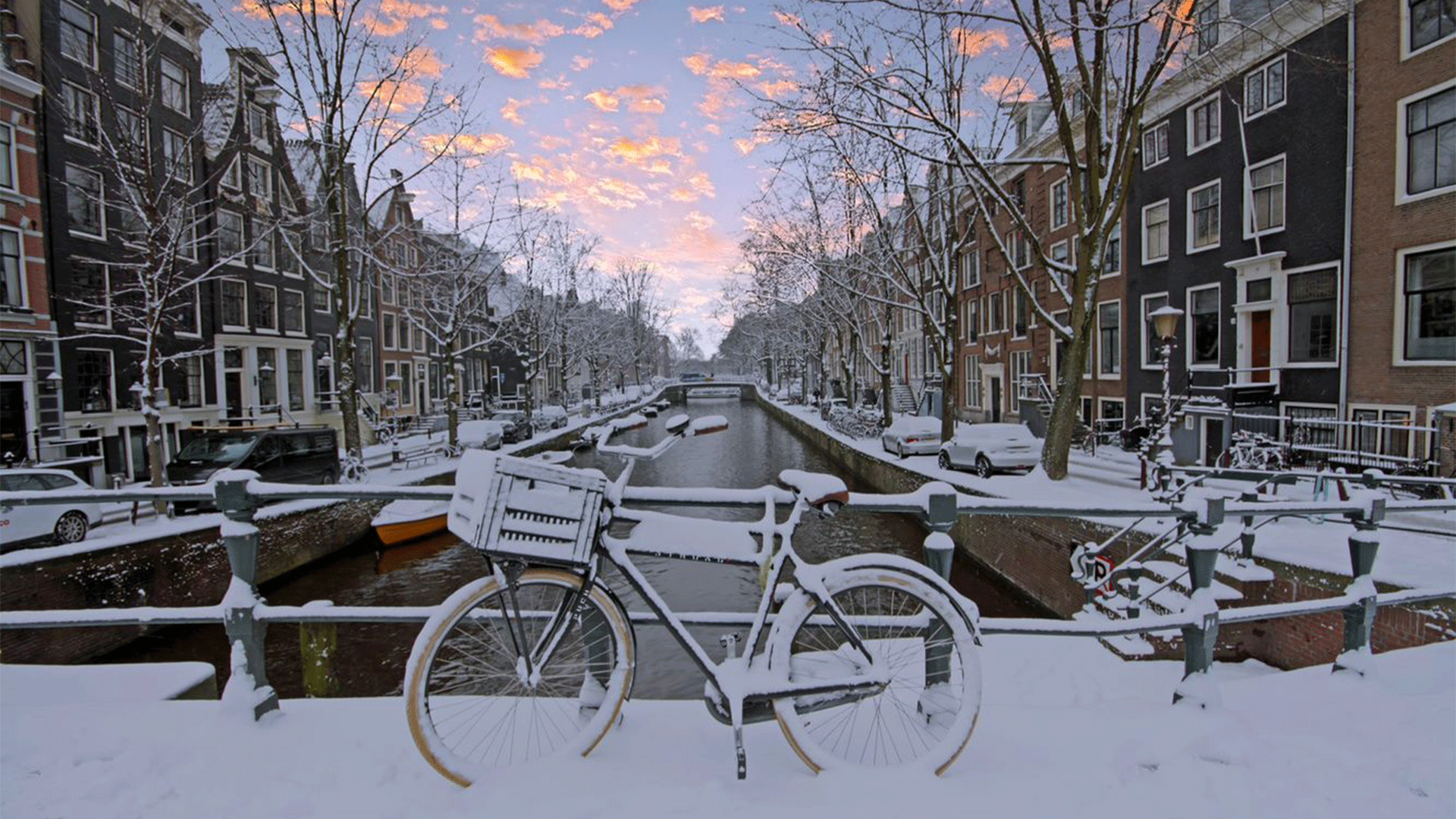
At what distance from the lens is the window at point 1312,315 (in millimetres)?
13680

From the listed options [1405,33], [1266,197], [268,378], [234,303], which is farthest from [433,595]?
[1405,33]

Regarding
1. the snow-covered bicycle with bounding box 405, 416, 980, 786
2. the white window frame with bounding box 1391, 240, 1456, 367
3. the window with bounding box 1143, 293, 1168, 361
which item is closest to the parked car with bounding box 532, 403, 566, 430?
the window with bounding box 1143, 293, 1168, 361

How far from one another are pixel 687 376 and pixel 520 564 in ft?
291

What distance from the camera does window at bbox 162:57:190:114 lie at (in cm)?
1914

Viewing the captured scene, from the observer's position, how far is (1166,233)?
18438mm

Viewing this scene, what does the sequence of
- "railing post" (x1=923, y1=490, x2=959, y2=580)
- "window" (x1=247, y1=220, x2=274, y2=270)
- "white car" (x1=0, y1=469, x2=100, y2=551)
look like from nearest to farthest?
"railing post" (x1=923, y1=490, x2=959, y2=580)
"white car" (x1=0, y1=469, x2=100, y2=551)
"window" (x1=247, y1=220, x2=274, y2=270)

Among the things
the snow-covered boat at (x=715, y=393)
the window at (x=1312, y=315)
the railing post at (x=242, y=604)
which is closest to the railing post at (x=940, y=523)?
the railing post at (x=242, y=604)

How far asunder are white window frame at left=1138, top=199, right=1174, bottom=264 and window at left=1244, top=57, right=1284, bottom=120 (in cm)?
312

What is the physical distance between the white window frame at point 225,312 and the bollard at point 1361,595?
26.6 meters

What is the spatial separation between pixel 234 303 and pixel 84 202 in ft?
20.7

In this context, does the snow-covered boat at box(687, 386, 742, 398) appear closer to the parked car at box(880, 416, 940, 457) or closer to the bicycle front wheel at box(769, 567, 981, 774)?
the parked car at box(880, 416, 940, 457)

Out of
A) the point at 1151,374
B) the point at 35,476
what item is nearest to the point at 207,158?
the point at 35,476

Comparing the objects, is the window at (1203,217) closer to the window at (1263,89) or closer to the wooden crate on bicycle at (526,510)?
the window at (1263,89)

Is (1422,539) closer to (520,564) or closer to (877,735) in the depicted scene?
(877,735)
